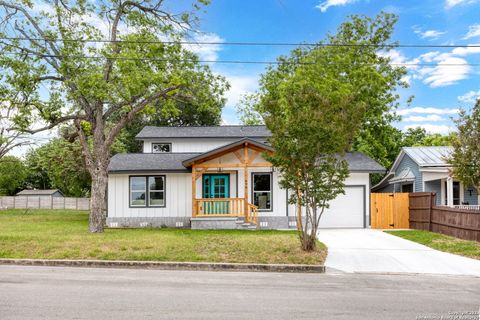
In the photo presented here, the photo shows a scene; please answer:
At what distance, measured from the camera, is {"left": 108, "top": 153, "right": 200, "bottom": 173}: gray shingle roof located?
22.0 m

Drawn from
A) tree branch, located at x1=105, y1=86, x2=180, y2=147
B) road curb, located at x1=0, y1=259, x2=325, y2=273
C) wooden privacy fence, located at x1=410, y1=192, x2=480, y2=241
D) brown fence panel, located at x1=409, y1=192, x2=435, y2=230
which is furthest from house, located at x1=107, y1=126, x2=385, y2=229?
road curb, located at x1=0, y1=259, x2=325, y2=273

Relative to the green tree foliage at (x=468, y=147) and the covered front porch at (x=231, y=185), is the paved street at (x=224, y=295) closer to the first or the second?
the green tree foliage at (x=468, y=147)

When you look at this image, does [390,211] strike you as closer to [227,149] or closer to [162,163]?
[227,149]

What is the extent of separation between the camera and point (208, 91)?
19031 millimetres

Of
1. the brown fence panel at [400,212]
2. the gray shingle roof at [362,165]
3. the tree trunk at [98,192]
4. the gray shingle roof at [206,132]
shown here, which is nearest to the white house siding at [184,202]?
the gray shingle roof at [362,165]

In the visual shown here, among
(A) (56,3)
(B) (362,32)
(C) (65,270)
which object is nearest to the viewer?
(C) (65,270)

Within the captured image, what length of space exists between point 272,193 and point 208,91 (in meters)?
6.12

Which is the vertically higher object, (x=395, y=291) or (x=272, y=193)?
(x=272, y=193)

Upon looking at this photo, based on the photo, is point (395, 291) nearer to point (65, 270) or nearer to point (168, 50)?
point (65, 270)

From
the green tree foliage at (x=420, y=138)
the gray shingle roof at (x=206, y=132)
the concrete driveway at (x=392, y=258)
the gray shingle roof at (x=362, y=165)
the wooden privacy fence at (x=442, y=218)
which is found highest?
the green tree foliage at (x=420, y=138)

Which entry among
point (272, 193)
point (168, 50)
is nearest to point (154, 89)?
point (168, 50)

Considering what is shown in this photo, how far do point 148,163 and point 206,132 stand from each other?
6.04 meters

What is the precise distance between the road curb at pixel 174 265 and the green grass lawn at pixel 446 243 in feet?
17.7

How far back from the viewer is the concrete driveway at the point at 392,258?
10.7 metres
